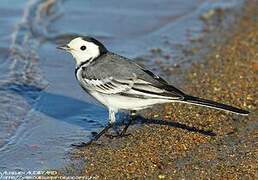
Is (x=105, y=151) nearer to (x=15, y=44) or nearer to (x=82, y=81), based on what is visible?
(x=82, y=81)

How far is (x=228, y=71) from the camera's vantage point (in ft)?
32.6

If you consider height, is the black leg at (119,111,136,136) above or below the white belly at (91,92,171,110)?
below

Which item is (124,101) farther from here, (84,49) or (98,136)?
(84,49)

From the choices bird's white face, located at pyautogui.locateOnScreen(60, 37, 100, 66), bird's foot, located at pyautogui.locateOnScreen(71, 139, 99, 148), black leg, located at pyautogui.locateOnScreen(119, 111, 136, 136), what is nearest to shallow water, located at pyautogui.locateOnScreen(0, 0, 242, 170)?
bird's foot, located at pyautogui.locateOnScreen(71, 139, 99, 148)

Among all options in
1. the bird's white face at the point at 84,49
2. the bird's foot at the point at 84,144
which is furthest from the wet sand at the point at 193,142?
the bird's white face at the point at 84,49

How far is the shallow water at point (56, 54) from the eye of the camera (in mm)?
7641

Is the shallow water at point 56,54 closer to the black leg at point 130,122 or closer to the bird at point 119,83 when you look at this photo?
the black leg at point 130,122

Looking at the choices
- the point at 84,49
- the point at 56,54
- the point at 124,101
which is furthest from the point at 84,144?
the point at 56,54

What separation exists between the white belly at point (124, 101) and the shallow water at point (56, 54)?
67cm

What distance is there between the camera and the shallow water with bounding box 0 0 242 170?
301 inches

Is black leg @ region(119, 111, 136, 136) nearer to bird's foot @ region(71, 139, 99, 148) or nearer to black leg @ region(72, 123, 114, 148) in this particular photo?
black leg @ region(72, 123, 114, 148)

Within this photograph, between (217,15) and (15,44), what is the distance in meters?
4.55

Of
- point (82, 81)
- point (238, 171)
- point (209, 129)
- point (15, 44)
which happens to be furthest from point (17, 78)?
point (238, 171)

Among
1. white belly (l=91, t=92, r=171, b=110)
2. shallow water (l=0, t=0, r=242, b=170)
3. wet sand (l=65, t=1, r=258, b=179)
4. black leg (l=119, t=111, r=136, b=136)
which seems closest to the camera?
wet sand (l=65, t=1, r=258, b=179)
